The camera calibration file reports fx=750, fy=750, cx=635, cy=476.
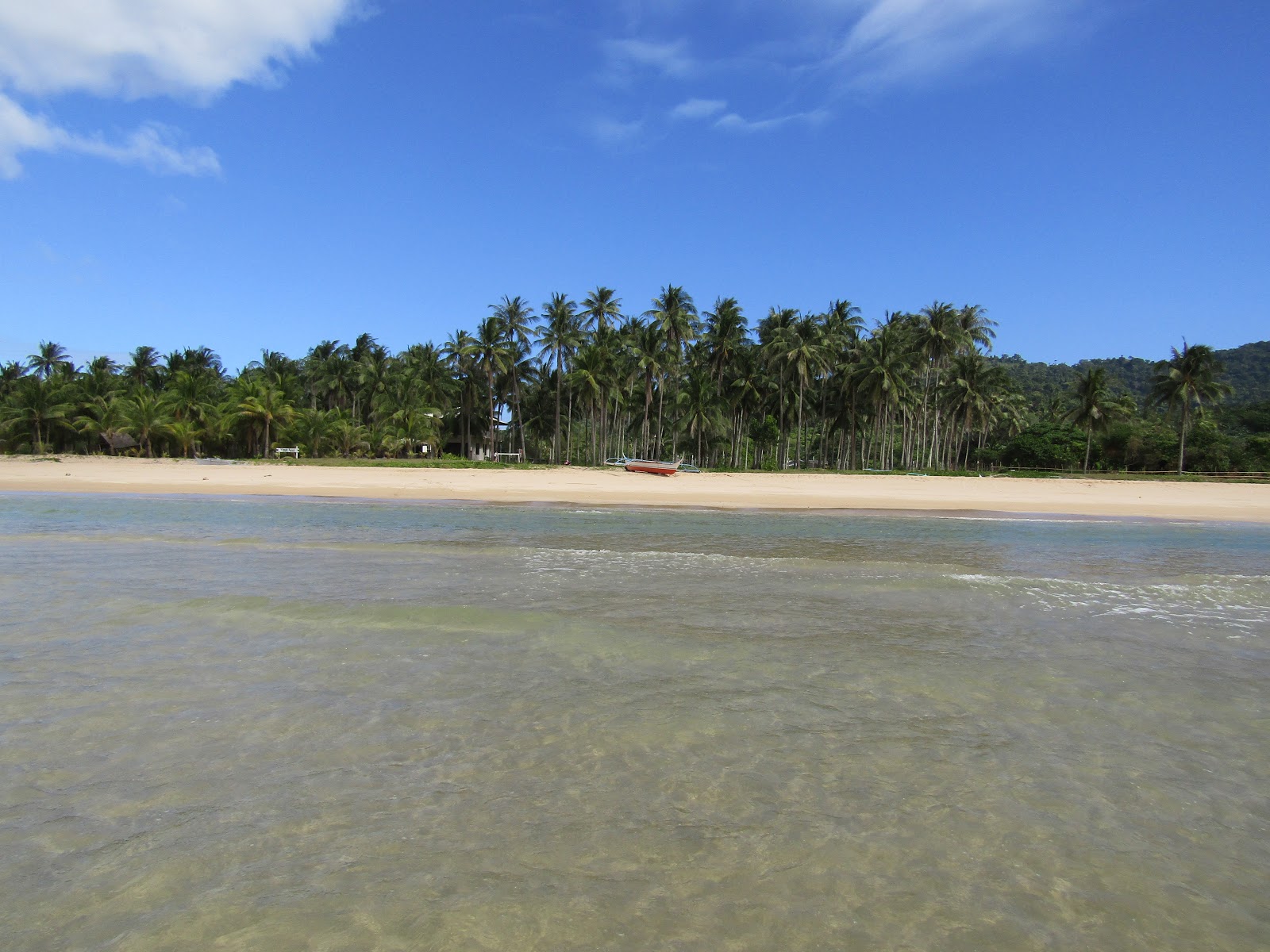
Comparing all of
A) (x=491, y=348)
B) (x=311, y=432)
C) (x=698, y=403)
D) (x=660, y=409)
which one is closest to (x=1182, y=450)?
(x=698, y=403)

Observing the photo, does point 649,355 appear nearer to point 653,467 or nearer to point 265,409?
point 653,467

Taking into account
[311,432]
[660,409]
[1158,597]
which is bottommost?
[1158,597]

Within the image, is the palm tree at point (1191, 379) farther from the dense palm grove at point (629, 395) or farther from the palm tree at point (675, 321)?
the palm tree at point (675, 321)

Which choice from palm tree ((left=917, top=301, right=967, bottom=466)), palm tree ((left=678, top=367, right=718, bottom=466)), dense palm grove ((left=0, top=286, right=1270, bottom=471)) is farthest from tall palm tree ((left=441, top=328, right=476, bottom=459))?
palm tree ((left=917, top=301, right=967, bottom=466))

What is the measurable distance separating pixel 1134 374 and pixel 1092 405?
8427 centimetres

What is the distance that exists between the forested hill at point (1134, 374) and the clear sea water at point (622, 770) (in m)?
96.4

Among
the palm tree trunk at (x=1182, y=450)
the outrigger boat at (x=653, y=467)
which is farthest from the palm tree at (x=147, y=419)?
the palm tree trunk at (x=1182, y=450)

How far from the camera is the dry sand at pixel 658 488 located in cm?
2420

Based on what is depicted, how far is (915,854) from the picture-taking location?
2.93 metres

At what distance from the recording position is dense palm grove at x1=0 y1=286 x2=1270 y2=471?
5012 cm

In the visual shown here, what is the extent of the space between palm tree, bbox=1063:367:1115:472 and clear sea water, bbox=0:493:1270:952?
56206 millimetres

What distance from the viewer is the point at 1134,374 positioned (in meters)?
124

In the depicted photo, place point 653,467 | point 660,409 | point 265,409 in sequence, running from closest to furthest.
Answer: point 653,467, point 265,409, point 660,409

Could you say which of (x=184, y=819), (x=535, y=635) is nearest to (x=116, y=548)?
(x=535, y=635)
